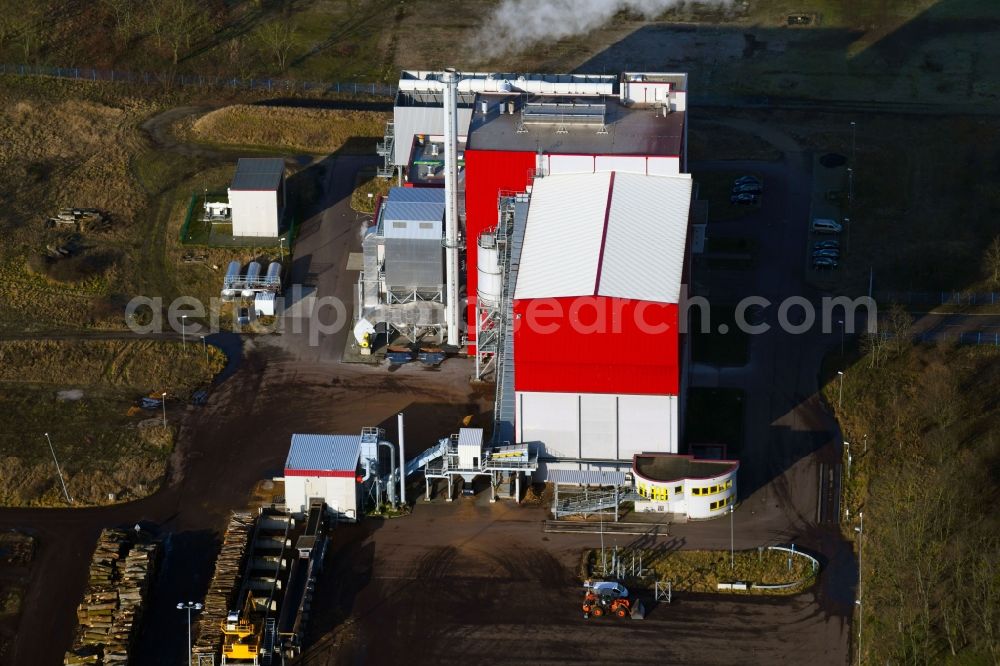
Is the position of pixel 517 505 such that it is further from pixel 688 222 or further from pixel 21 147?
pixel 21 147

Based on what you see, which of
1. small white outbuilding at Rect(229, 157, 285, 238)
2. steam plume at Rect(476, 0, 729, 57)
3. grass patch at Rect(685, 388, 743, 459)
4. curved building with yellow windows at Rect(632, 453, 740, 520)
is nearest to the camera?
curved building with yellow windows at Rect(632, 453, 740, 520)

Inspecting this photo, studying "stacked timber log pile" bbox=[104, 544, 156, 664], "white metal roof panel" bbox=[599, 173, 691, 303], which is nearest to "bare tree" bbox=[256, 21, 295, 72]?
"white metal roof panel" bbox=[599, 173, 691, 303]

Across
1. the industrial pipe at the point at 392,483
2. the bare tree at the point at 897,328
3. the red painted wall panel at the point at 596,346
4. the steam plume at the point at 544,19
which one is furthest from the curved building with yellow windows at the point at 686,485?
the steam plume at the point at 544,19

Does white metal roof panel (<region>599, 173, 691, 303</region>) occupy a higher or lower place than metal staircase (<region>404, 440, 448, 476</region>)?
higher

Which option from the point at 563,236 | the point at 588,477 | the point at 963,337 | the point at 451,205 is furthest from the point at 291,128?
the point at 963,337

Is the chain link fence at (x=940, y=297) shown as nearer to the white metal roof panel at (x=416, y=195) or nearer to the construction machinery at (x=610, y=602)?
the white metal roof panel at (x=416, y=195)

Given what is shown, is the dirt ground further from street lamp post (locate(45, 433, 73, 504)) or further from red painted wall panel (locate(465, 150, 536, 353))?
red painted wall panel (locate(465, 150, 536, 353))

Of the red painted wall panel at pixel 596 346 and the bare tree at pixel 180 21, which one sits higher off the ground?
the bare tree at pixel 180 21
